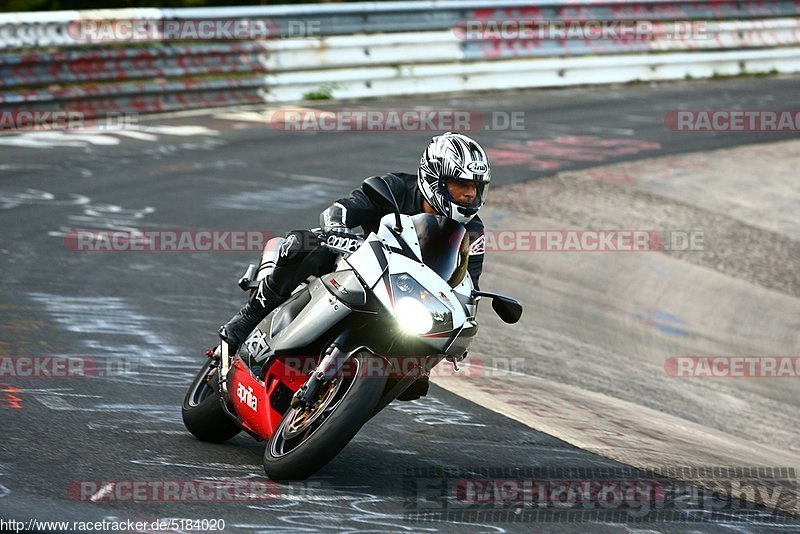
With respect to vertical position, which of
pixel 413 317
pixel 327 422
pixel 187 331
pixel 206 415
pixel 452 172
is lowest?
pixel 187 331

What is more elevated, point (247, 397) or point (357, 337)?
point (357, 337)

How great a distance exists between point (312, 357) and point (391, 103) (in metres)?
15.4

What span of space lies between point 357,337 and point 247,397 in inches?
33.0

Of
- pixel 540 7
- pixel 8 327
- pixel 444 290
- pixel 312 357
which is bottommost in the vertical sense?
pixel 8 327

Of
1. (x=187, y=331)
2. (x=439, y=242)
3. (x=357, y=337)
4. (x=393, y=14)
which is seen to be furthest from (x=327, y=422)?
(x=393, y=14)

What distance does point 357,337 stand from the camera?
222 inches

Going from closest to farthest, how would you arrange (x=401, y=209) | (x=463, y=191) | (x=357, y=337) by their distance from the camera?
(x=357, y=337) → (x=463, y=191) → (x=401, y=209)

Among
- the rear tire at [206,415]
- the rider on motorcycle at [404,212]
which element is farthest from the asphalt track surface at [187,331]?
the rider on motorcycle at [404,212]

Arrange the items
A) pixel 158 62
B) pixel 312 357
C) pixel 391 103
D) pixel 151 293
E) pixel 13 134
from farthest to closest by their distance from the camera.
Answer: pixel 391 103, pixel 158 62, pixel 13 134, pixel 151 293, pixel 312 357

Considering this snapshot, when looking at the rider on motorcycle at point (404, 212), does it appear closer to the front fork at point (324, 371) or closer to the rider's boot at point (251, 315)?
the rider's boot at point (251, 315)

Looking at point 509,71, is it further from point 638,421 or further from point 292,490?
point 292,490

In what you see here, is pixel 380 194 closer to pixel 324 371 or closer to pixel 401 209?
pixel 401 209

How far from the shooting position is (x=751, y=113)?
22.3 metres

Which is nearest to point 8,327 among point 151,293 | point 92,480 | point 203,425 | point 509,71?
point 151,293
